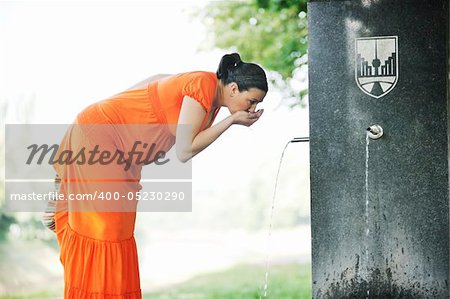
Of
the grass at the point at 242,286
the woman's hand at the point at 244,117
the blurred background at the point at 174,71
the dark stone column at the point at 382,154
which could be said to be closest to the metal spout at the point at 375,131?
the dark stone column at the point at 382,154

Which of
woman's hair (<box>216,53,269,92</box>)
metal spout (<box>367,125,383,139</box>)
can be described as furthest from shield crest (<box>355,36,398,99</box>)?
woman's hair (<box>216,53,269,92</box>)

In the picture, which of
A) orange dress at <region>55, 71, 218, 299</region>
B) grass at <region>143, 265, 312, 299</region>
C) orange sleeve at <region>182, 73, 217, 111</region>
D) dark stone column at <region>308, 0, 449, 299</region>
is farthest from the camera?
grass at <region>143, 265, 312, 299</region>

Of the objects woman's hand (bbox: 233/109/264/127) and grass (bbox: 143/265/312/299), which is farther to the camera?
grass (bbox: 143/265/312/299)

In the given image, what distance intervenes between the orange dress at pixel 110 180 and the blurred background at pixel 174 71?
10.2 ft

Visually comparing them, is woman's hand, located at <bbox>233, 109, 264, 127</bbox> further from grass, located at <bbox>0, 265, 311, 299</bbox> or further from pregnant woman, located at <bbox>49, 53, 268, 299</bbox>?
grass, located at <bbox>0, 265, 311, 299</bbox>

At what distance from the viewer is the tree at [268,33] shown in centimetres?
777

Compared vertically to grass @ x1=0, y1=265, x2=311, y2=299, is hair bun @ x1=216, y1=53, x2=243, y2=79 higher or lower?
higher

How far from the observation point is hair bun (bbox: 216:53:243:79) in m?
4.64

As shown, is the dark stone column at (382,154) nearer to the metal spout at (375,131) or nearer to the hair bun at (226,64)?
the metal spout at (375,131)

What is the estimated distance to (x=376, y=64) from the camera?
151 inches

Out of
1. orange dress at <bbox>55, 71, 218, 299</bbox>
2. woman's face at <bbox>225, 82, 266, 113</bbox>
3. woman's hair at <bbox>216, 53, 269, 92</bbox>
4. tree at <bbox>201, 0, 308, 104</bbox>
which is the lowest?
orange dress at <bbox>55, 71, 218, 299</bbox>

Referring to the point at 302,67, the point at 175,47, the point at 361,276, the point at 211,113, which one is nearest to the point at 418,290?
the point at 361,276

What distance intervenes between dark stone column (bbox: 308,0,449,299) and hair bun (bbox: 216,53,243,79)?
2.84 feet

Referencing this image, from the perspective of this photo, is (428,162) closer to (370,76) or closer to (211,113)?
(370,76)
